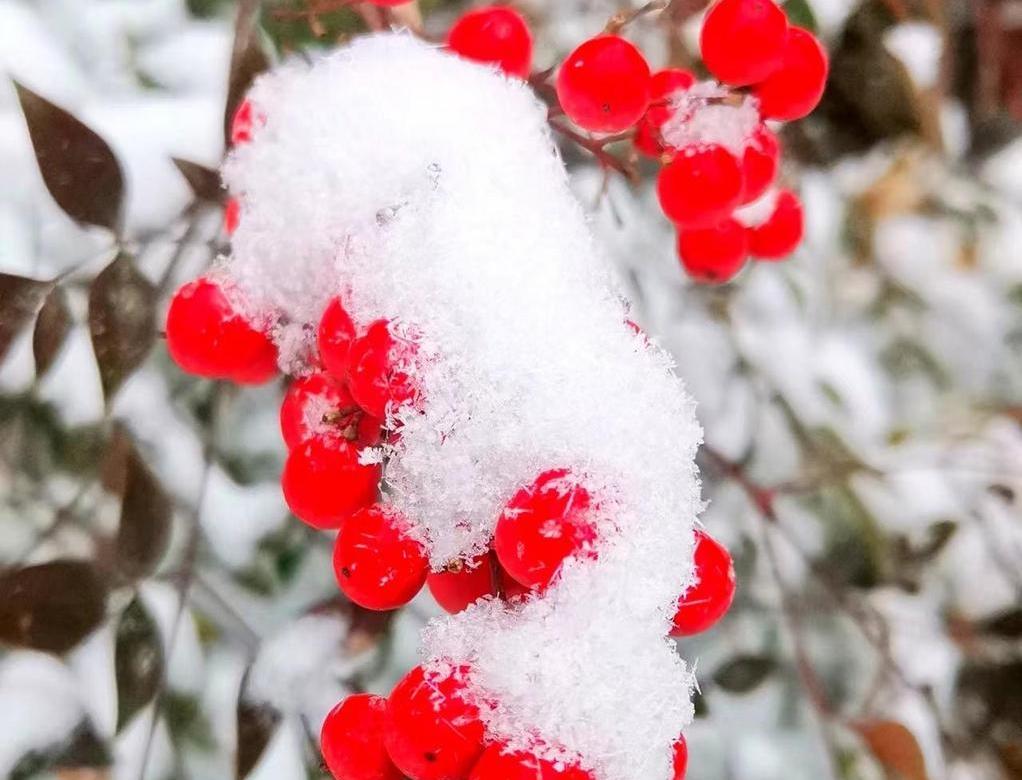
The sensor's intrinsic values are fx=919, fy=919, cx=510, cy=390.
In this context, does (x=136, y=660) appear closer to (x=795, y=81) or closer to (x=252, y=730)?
(x=252, y=730)

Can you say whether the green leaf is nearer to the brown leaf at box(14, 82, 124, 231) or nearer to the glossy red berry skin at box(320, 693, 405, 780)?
the glossy red berry skin at box(320, 693, 405, 780)

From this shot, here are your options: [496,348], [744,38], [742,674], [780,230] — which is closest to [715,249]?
[780,230]

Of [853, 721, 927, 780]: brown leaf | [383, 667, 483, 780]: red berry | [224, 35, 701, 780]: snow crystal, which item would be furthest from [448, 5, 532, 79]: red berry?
[853, 721, 927, 780]: brown leaf

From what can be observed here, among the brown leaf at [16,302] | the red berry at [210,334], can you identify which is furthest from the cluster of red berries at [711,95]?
the brown leaf at [16,302]

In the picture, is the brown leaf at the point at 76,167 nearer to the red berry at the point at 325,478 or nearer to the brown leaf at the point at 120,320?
the brown leaf at the point at 120,320

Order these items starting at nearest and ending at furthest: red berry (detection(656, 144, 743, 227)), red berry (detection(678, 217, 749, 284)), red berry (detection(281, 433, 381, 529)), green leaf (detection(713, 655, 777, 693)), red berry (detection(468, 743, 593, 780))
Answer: red berry (detection(468, 743, 593, 780)), red berry (detection(281, 433, 381, 529)), red berry (detection(656, 144, 743, 227)), red berry (detection(678, 217, 749, 284)), green leaf (detection(713, 655, 777, 693))

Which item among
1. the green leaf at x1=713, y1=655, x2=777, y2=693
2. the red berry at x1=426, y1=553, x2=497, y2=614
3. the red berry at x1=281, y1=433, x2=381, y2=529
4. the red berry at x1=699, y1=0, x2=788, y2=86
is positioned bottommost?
the green leaf at x1=713, y1=655, x2=777, y2=693

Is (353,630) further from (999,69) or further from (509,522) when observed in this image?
(999,69)
